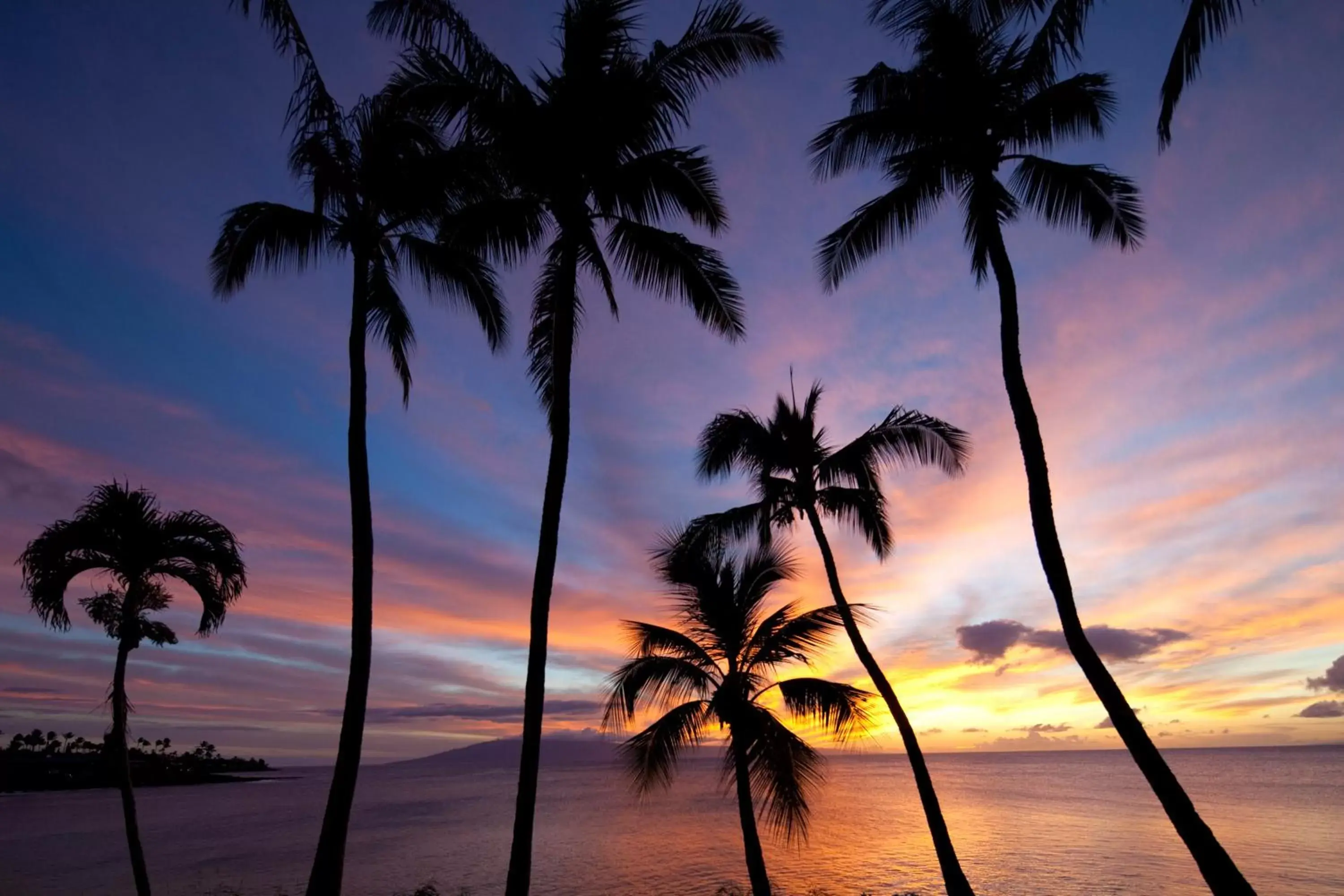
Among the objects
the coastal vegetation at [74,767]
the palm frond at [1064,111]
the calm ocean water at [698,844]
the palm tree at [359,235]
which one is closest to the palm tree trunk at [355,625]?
the palm tree at [359,235]

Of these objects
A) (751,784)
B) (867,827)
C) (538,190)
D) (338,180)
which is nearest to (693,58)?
(538,190)

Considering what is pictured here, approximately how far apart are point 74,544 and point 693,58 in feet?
48.6

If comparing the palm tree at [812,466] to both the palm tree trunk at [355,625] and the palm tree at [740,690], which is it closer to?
the palm tree at [740,690]

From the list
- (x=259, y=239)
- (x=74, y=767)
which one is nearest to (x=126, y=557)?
(x=259, y=239)

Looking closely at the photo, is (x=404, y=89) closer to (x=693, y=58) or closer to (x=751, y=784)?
(x=693, y=58)

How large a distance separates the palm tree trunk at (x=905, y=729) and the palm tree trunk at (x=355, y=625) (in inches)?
376

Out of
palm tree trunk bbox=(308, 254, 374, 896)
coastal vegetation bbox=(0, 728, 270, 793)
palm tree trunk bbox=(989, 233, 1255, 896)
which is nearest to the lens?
palm tree trunk bbox=(989, 233, 1255, 896)

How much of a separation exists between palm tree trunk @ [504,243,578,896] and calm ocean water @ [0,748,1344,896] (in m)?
21.7

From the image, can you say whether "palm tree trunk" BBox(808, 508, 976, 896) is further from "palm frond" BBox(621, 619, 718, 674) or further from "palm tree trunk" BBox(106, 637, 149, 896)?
"palm tree trunk" BBox(106, 637, 149, 896)

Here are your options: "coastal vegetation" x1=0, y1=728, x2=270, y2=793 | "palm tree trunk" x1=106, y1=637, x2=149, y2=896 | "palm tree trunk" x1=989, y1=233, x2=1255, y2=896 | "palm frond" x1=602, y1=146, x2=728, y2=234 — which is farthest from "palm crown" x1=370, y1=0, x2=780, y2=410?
"coastal vegetation" x1=0, y1=728, x2=270, y2=793

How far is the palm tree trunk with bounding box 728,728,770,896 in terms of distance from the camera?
44.0 ft

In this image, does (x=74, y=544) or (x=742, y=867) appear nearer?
(x=74, y=544)

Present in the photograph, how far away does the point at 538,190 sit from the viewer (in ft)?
35.9

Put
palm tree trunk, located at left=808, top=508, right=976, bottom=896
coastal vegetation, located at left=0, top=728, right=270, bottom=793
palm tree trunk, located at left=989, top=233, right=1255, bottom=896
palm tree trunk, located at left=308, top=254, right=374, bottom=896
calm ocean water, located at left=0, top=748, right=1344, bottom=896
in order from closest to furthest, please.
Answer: palm tree trunk, located at left=989, top=233, right=1255, bottom=896 < palm tree trunk, located at left=308, top=254, right=374, bottom=896 < palm tree trunk, located at left=808, top=508, right=976, bottom=896 < calm ocean water, located at left=0, top=748, right=1344, bottom=896 < coastal vegetation, located at left=0, top=728, right=270, bottom=793
